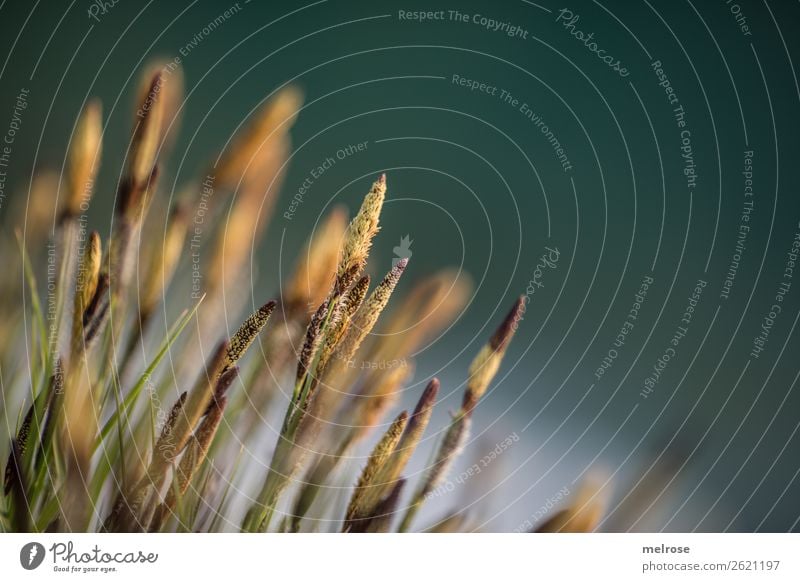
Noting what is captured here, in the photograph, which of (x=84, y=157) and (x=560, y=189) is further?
(x=560, y=189)

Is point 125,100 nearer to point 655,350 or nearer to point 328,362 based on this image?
point 328,362

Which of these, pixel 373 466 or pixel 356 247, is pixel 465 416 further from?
pixel 356 247

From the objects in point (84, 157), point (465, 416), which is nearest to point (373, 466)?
point (465, 416)

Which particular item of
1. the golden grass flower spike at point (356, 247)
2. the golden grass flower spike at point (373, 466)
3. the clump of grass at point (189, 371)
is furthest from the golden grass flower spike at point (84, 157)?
the golden grass flower spike at point (373, 466)

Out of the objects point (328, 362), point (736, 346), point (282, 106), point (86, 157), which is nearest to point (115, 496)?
point (328, 362)

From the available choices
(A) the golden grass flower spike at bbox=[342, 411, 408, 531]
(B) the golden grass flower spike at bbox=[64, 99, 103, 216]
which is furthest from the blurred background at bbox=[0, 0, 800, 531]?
(A) the golden grass flower spike at bbox=[342, 411, 408, 531]

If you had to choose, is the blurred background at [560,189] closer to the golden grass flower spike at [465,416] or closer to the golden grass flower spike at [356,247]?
the golden grass flower spike at [465,416]
